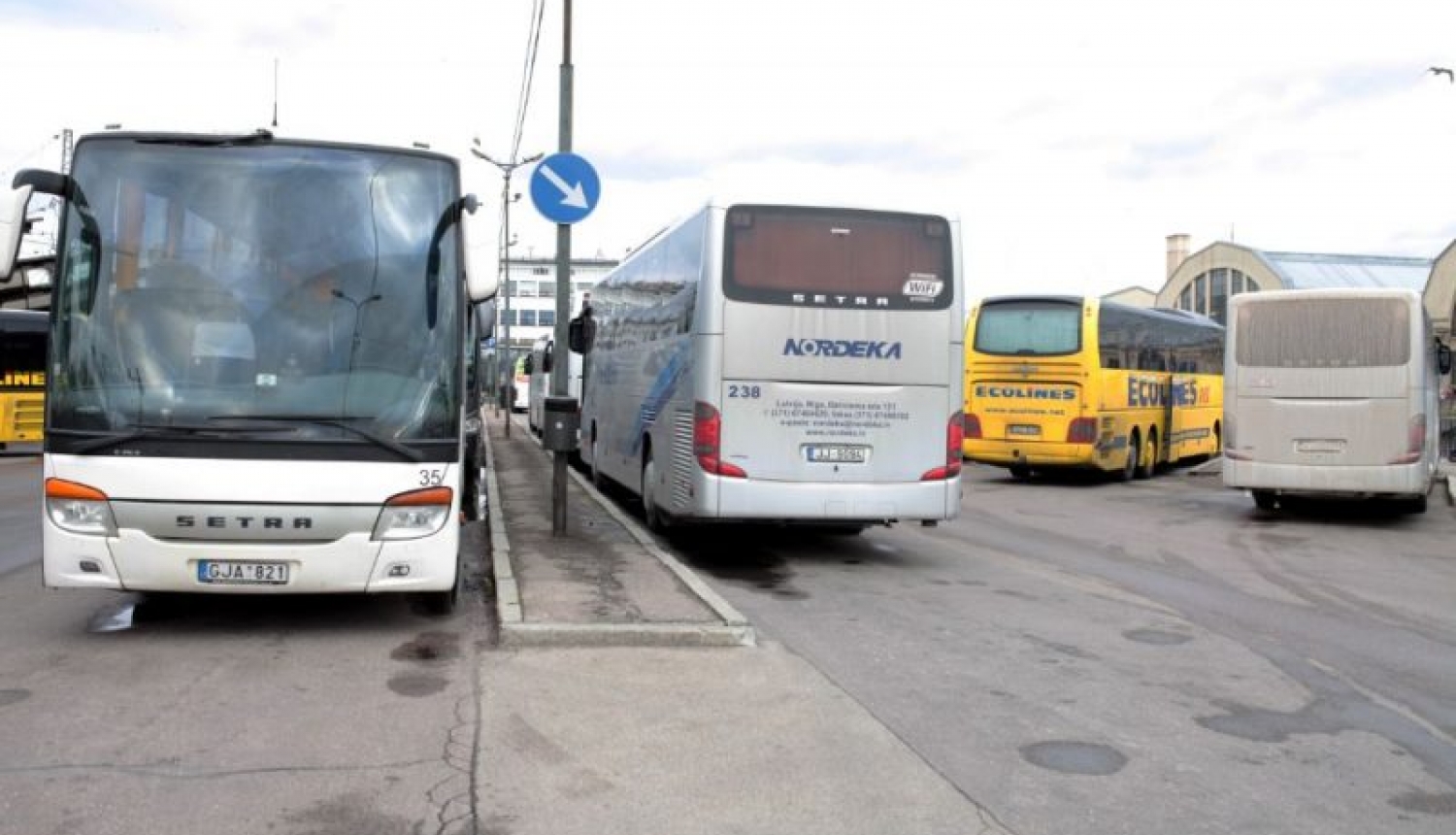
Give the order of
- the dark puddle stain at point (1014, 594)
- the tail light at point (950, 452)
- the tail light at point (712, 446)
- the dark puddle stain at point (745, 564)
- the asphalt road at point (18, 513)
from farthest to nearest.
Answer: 1. the asphalt road at point (18, 513)
2. the tail light at point (950, 452)
3. the tail light at point (712, 446)
4. the dark puddle stain at point (745, 564)
5. the dark puddle stain at point (1014, 594)

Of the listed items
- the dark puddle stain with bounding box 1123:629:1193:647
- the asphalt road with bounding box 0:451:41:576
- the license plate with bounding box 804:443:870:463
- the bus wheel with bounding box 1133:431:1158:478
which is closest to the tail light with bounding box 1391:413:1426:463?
the bus wheel with bounding box 1133:431:1158:478

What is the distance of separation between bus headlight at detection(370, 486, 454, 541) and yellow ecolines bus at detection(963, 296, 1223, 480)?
13746mm

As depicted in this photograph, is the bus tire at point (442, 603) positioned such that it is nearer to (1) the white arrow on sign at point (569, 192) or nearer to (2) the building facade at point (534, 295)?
(1) the white arrow on sign at point (569, 192)

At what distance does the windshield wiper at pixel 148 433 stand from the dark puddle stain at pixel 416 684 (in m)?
1.70

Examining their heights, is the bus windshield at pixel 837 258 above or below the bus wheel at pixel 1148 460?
above

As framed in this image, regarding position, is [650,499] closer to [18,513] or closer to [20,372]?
[18,513]

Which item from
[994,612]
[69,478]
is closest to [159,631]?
[69,478]

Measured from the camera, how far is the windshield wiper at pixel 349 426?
22.7ft

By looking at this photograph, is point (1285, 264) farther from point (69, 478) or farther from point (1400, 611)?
point (69, 478)

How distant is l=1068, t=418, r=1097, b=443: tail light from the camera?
67.8ft

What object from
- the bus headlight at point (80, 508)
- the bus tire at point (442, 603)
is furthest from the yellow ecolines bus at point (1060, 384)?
the bus headlight at point (80, 508)

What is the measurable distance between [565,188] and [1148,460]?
1637 centimetres

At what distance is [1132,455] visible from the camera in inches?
906

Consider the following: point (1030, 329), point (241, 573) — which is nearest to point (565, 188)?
point (241, 573)
